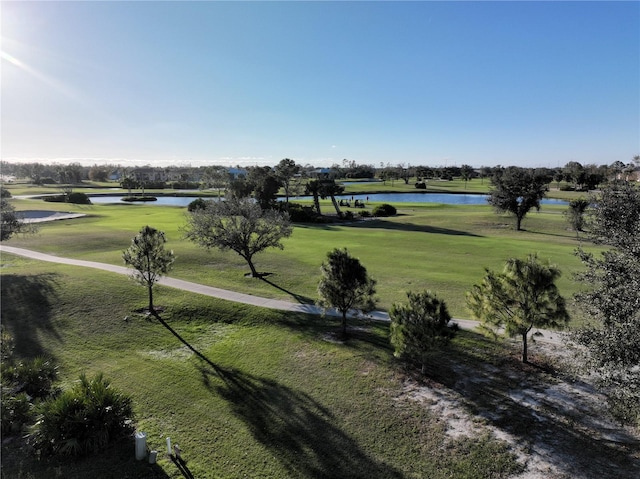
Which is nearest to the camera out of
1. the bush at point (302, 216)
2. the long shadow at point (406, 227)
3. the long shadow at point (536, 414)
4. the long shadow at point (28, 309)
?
the long shadow at point (536, 414)

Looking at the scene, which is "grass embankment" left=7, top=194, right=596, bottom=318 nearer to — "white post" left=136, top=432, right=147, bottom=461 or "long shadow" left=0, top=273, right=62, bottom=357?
"long shadow" left=0, top=273, right=62, bottom=357

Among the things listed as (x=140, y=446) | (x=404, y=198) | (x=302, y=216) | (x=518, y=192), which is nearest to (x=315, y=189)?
(x=302, y=216)

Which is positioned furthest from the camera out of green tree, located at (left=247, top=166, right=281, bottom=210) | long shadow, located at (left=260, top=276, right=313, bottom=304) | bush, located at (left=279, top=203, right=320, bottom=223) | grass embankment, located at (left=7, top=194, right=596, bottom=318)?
green tree, located at (left=247, top=166, right=281, bottom=210)

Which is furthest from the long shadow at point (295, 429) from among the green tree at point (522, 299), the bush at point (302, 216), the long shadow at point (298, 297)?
the bush at point (302, 216)

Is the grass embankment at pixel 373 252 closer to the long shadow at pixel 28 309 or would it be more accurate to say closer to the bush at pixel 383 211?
the long shadow at pixel 28 309

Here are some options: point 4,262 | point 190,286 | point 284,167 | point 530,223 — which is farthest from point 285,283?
point 284,167

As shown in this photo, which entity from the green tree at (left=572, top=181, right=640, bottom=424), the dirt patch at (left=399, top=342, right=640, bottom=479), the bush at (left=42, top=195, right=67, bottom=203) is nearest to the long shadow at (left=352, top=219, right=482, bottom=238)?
the dirt patch at (left=399, top=342, right=640, bottom=479)

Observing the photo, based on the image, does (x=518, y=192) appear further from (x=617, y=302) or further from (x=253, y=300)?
(x=617, y=302)
